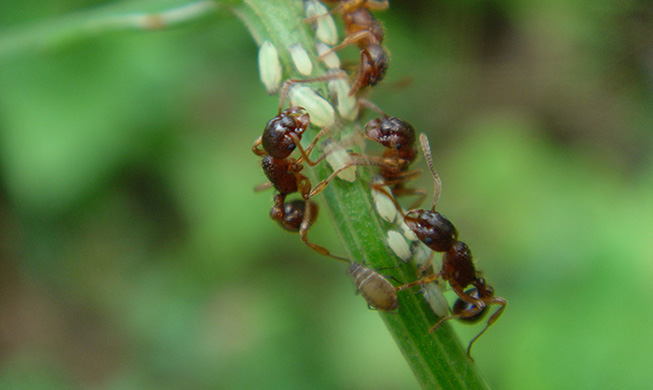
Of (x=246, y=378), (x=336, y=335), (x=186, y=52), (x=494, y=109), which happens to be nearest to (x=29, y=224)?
(x=186, y=52)

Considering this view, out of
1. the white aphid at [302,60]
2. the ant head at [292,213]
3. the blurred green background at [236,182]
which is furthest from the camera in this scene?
the blurred green background at [236,182]

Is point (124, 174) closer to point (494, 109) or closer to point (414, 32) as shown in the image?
point (414, 32)

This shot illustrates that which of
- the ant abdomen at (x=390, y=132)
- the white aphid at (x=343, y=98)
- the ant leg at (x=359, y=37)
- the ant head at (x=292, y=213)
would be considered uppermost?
the ant leg at (x=359, y=37)

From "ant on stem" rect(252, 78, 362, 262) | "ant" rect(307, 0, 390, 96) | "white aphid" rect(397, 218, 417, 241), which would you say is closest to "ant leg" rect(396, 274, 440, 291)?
"white aphid" rect(397, 218, 417, 241)

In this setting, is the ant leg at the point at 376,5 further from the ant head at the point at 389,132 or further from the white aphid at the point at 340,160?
the white aphid at the point at 340,160

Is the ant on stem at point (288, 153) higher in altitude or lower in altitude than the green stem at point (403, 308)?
higher

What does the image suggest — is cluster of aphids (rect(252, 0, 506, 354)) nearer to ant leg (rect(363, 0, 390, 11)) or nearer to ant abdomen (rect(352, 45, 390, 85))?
ant abdomen (rect(352, 45, 390, 85))

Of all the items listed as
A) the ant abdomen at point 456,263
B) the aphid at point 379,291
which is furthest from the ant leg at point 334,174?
the ant abdomen at point 456,263

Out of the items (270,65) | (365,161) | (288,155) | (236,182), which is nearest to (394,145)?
(365,161)
